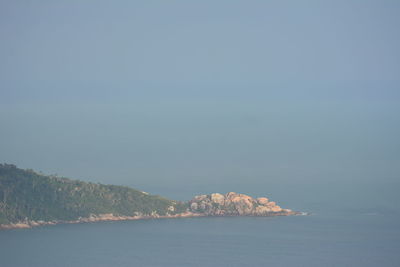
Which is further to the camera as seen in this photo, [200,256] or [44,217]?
[44,217]

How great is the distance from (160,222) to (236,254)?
43.6 m

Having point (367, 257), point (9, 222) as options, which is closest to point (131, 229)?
point (9, 222)

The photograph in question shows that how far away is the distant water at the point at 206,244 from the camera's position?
150 metres

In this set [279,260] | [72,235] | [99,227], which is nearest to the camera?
[279,260]

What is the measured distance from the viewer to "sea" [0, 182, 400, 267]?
Answer: 150125 millimetres

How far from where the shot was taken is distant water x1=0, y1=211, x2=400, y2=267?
150 meters

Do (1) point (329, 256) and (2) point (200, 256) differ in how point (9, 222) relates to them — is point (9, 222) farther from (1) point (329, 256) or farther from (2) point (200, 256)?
(1) point (329, 256)

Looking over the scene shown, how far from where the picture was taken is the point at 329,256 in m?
154

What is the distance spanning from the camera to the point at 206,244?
168 meters

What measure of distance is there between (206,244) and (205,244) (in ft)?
0.50

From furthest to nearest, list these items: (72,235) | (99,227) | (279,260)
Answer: (99,227) → (72,235) → (279,260)

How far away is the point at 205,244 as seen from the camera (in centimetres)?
16750

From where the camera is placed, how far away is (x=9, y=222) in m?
183

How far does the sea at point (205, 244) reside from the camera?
150 m
